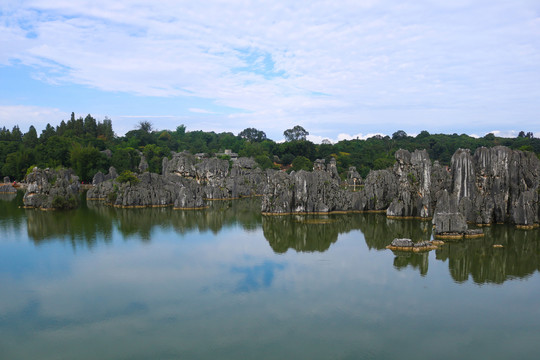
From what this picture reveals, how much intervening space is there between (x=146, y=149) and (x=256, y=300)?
221 ft

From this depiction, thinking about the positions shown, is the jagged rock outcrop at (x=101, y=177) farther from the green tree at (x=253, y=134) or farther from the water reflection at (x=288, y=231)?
the green tree at (x=253, y=134)

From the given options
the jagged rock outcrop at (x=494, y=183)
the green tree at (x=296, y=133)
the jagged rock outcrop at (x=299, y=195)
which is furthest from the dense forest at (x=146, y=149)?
the jagged rock outcrop at (x=299, y=195)

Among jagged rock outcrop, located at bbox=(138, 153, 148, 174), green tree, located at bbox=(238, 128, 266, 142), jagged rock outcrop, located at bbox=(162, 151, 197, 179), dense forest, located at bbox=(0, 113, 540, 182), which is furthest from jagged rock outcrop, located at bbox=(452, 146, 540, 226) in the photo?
green tree, located at bbox=(238, 128, 266, 142)

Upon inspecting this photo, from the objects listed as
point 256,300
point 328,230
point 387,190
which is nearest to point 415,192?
point 387,190

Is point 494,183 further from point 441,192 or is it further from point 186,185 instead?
point 186,185

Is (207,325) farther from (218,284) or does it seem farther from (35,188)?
(35,188)

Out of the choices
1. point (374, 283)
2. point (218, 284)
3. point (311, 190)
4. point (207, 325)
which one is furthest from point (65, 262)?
point (311, 190)

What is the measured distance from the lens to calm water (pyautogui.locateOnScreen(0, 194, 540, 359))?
13.8m

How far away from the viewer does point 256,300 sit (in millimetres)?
17547

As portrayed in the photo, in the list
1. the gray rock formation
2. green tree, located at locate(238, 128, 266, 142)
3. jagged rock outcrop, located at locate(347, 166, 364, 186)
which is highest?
green tree, located at locate(238, 128, 266, 142)

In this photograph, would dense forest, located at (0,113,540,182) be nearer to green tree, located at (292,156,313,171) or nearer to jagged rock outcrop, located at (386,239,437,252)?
green tree, located at (292,156,313,171)

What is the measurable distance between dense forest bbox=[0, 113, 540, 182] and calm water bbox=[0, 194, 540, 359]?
40.0m

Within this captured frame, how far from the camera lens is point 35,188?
143 feet

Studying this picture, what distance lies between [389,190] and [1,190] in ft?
171
